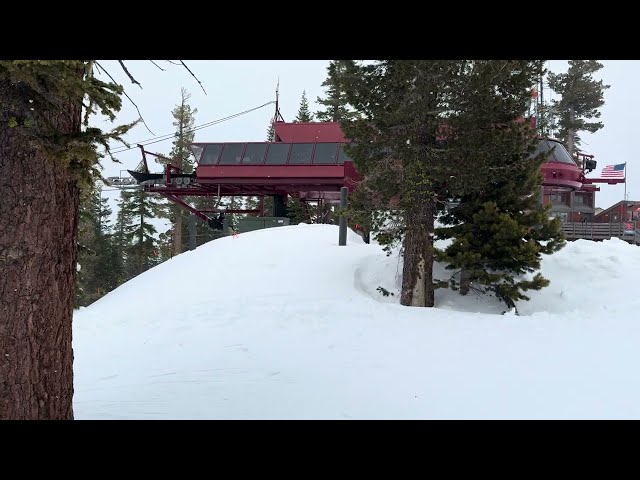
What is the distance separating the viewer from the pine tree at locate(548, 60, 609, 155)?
2984 cm

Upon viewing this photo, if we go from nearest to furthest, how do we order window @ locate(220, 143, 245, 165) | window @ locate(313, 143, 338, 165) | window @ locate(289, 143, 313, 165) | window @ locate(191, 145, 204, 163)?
window @ locate(313, 143, 338, 165)
window @ locate(289, 143, 313, 165)
window @ locate(220, 143, 245, 165)
window @ locate(191, 145, 204, 163)

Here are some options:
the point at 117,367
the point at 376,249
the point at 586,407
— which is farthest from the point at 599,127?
the point at 117,367

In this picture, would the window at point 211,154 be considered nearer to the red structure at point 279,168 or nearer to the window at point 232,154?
the red structure at point 279,168

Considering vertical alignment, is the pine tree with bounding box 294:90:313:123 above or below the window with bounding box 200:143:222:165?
above

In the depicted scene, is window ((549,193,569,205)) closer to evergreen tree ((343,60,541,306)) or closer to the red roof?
the red roof

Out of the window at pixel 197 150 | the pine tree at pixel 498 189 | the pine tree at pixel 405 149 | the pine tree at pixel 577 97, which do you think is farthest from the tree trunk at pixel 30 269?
the pine tree at pixel 577 97

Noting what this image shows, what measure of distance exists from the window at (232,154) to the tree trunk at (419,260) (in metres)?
12.9

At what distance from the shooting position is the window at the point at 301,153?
60.4 ft

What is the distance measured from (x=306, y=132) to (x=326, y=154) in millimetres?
2060

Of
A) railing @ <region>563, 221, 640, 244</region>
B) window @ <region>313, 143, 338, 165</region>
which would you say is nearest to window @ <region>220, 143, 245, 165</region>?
window @ <region>313, 143, 338, 165</region>

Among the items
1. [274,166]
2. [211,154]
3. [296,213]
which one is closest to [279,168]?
[274,166]

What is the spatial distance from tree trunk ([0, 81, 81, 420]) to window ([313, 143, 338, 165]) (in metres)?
15.5

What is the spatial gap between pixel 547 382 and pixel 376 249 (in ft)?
22.6
